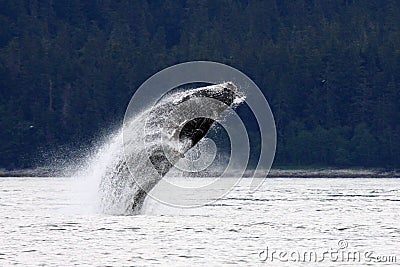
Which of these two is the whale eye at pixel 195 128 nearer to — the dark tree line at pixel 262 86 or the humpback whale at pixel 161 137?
the humpback whale at pixel 161 137

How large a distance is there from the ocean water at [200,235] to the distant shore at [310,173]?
170 feet

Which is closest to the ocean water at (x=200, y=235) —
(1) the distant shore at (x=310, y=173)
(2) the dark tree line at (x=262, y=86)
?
(1) the distant shore at (x=310, y=173)

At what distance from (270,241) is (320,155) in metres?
73.7

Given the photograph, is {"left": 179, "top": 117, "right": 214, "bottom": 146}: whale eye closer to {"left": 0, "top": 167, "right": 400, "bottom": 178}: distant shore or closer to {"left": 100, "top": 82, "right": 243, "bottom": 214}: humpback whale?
{"left": 100, "top": 82, "right": 243, "bottom": 214}: humpback whale

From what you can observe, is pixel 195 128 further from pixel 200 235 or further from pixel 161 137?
pixel 200 235

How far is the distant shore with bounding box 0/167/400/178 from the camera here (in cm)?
9470

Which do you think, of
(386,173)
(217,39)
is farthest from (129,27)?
(386,173)

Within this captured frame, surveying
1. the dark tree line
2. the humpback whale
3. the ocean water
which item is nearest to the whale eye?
the humpback whale

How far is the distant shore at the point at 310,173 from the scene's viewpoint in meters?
94.7

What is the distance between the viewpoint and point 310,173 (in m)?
96.3

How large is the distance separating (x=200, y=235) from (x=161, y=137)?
10.8 feet

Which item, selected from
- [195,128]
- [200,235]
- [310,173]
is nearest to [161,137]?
[195,128]

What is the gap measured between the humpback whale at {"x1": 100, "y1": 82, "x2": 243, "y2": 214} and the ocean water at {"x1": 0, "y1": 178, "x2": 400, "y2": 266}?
1040mm

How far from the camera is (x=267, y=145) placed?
106 meters
